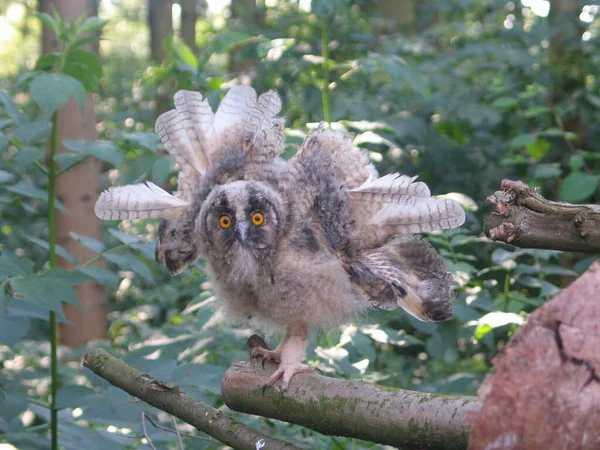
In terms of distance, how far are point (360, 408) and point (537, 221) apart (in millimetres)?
582

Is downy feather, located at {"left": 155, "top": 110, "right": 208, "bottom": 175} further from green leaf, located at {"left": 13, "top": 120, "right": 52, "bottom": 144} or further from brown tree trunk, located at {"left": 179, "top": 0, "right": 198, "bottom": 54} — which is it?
brown tree trunk, located at {"left": 179, "top": 0, "right": 198, "bottom": 54}

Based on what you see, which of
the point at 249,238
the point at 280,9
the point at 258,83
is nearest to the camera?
the point at 249,238

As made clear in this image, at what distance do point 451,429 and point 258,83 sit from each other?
4.50 meters

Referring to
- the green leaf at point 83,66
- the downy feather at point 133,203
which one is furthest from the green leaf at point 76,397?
the green leaf at point 83,66

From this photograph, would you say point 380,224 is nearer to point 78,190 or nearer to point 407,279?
point 407,279

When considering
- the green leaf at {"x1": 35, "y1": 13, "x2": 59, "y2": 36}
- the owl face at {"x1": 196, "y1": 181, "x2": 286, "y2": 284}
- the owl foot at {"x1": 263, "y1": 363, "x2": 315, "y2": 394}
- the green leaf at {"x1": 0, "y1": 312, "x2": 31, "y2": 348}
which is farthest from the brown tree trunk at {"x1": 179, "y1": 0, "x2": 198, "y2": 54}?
the owl foot at {"x1": 263, "y1": 363, "x2": 315, "y2": 394}

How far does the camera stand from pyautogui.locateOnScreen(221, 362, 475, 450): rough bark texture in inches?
55.6

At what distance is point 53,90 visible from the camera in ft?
7.54

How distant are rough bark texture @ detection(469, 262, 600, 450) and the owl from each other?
2.31ft

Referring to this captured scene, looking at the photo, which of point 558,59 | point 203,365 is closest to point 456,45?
point 558,59

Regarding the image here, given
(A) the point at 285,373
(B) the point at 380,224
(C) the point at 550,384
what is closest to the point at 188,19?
(B) the point at 380,224

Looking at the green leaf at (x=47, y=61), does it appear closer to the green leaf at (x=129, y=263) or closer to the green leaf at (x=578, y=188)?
the green leaf at (x=129, y=263)

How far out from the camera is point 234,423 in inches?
71.3

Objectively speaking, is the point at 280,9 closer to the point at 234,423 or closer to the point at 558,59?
the point at 558,59
